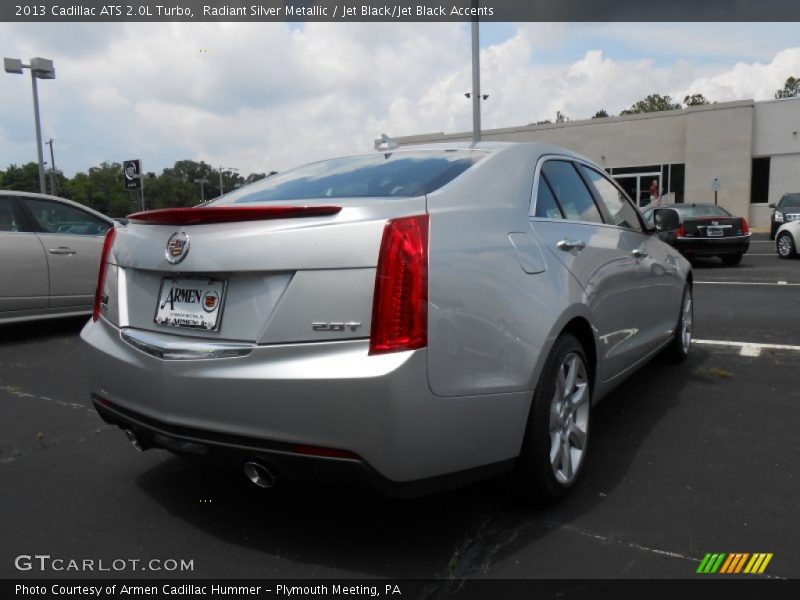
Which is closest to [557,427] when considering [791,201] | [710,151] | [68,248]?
[68,248]

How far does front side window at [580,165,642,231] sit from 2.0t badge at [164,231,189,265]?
2.39 m

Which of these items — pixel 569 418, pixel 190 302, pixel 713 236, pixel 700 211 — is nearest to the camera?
pixel 190 302

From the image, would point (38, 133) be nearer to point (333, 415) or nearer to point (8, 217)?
point (8, 217)

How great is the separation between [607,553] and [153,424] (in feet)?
5.95

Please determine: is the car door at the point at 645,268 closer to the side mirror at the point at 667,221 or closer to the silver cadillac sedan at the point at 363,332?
the side mirror at the point at 667,221

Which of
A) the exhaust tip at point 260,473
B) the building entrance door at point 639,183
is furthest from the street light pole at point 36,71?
the building entrance door at point 639,183

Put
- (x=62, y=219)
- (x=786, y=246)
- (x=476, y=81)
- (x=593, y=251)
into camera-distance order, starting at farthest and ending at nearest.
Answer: (x=476, y=81)
(x=786, y=246)
(x=62, y=219)
(x=593, y=251)

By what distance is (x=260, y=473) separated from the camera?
241 centimetres

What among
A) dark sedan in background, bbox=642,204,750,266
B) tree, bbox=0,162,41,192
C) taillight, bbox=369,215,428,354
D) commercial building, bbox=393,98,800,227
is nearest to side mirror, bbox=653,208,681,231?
taillight, bbox=369,215,428,354

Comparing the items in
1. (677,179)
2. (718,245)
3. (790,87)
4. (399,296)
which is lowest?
(718,245)

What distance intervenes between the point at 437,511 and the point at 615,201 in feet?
8.04

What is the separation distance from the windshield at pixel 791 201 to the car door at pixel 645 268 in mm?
16801

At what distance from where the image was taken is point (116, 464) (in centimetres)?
344

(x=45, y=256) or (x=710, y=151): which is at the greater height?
(x=710, y=151)
